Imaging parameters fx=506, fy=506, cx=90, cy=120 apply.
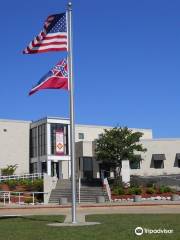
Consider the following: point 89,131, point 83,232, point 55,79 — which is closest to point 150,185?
point 55,79

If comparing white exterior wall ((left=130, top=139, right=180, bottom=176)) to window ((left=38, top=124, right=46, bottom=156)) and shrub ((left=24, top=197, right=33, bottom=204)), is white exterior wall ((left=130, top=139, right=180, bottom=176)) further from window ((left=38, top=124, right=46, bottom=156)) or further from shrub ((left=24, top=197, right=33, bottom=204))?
shrub ((left=24, top=197, right=33, bottom=204))

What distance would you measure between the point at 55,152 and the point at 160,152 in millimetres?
13484

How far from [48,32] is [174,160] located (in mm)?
47841

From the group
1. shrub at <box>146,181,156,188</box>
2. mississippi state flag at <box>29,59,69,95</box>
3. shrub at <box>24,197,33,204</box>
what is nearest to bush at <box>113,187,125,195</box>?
shrub at <box>146,181,156,188</box>

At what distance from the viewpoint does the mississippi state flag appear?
19344 mm

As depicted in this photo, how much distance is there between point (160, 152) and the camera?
6506 centimetres

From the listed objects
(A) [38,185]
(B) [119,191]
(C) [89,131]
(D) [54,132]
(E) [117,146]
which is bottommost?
(B) [119,191]

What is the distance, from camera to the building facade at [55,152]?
63.1 meters

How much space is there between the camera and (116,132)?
5425 centimetres

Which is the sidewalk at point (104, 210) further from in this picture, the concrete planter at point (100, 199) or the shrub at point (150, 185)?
the shrub at point (150, 185)

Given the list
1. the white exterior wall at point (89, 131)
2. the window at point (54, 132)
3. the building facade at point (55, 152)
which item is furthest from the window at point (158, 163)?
the white exterior wall at point (89, 131)

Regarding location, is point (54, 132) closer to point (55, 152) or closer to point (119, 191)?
point (55, 152)

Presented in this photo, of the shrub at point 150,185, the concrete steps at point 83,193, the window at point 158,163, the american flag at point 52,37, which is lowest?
the concrete steps at point 83,193

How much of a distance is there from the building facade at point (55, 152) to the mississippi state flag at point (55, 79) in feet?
136
